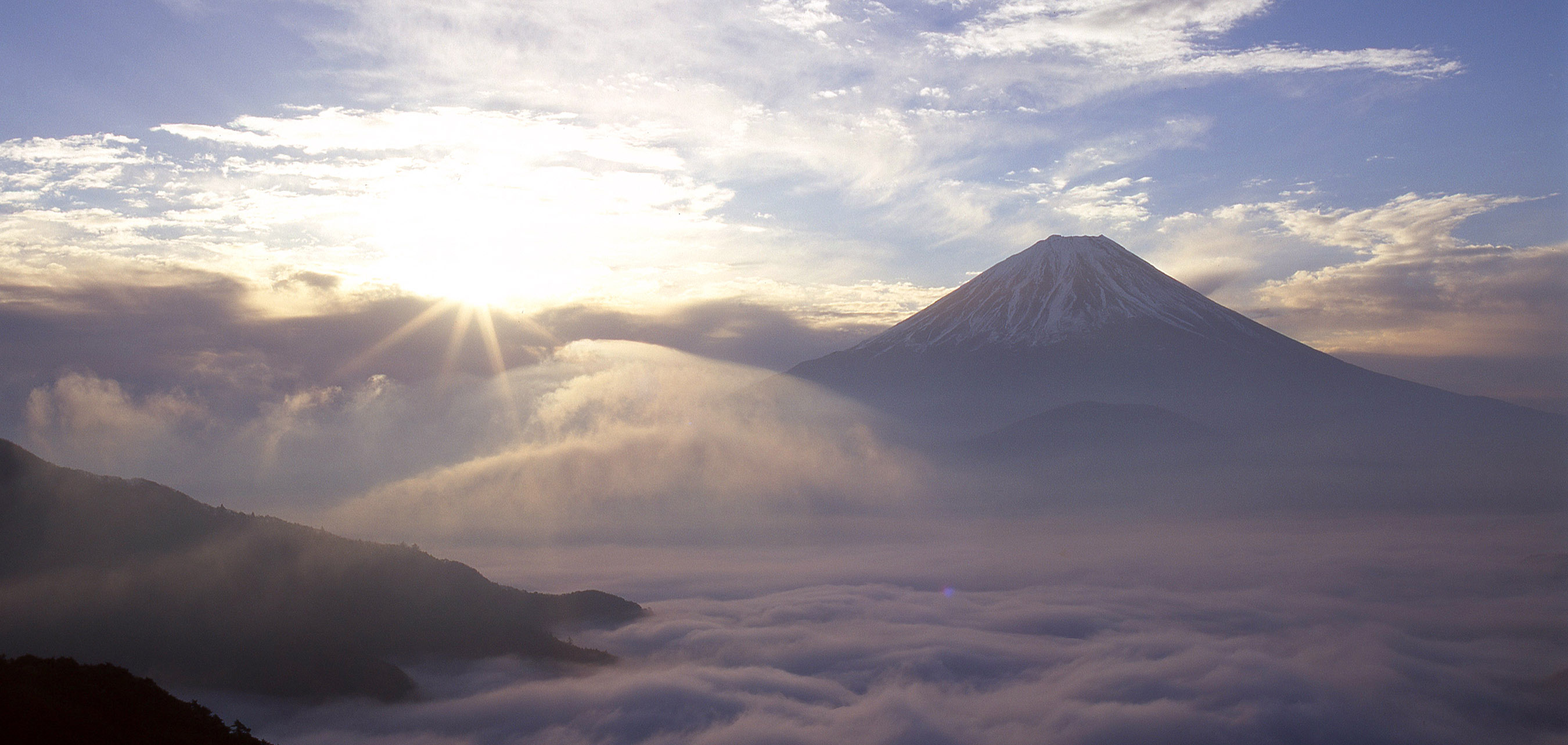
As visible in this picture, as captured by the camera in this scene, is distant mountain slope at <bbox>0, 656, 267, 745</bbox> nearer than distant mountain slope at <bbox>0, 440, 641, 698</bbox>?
Yes

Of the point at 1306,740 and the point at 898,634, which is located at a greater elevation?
the point at 898,634

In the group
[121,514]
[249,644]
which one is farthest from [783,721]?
[121,514]

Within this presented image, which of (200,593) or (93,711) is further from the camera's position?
(200,593)

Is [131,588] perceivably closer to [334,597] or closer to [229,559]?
[229,559]

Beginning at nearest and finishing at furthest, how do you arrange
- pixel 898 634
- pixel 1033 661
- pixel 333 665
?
pixel 333 665 → pixel 1033 661 → pixel 898 634
